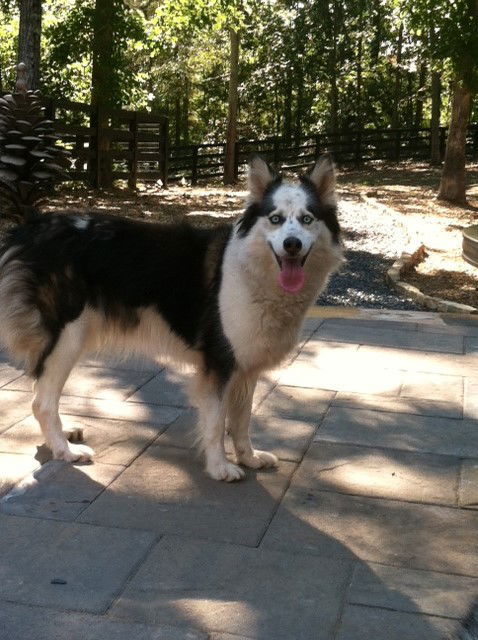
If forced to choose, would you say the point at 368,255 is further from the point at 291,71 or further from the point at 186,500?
Answer: the point at 291,71

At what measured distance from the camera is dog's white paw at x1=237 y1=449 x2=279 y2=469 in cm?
508

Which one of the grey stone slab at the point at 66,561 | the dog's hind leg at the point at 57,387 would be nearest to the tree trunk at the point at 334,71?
the dog's hind leg at the point at 57,387

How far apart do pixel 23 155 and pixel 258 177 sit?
8.78m

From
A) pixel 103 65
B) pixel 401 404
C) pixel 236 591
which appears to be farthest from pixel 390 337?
pixel 103 65

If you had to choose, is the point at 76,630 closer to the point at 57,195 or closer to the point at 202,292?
the point at 202,292

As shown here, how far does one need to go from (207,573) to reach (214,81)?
41025 mm

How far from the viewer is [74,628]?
3250 mm

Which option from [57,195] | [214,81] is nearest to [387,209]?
[57,195]

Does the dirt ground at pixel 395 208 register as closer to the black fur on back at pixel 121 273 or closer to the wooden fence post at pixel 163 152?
the wooden fence post at pixel 163 152

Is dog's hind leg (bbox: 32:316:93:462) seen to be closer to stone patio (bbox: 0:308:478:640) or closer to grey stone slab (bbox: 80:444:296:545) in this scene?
stone patio (bbox: 0:308:478:640)

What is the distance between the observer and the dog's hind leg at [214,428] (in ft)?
16.1

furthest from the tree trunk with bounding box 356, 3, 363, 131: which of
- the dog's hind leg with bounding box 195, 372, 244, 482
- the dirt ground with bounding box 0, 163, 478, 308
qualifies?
the dog's hind leg with bounding box 195, 372, 244, 482

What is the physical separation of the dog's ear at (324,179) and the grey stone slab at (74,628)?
2422 millimetres

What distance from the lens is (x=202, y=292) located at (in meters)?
5.04
